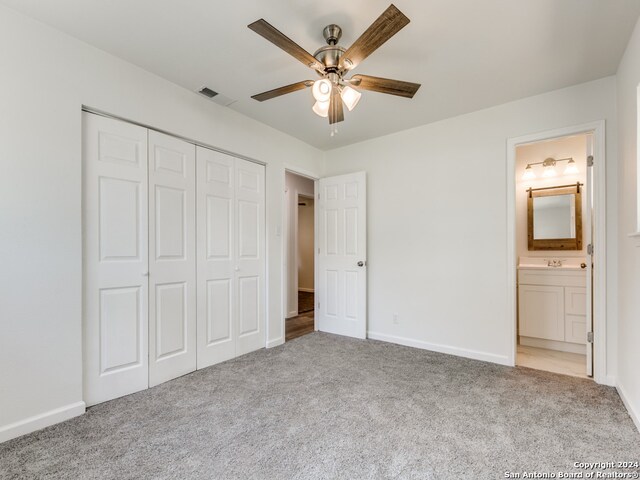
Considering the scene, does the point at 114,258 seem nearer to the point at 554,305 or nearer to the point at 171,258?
the point at 171,258

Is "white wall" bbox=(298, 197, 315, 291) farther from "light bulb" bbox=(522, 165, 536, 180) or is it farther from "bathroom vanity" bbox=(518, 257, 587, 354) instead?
"bathroom vanity" bbox=(518, 257, 587, 354)

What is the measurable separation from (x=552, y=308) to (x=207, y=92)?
14.0 feet

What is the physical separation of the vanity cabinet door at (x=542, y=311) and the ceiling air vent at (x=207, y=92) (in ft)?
13.0

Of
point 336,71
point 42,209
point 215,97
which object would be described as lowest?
point 42,209

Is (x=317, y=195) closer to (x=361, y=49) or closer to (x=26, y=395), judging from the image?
(x=361, y=49)

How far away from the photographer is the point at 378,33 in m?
1.60

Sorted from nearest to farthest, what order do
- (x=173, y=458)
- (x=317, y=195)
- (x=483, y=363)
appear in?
(x=173, y=458)
(x=483, y=363)
(x=317, y=195)

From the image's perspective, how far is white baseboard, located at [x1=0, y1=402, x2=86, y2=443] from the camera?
1832 millimetres

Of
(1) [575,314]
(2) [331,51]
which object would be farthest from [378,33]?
(1) [575,314]

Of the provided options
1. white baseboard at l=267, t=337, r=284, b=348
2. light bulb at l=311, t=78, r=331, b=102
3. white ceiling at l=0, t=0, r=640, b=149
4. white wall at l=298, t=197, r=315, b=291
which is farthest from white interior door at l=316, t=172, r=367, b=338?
white wall at l=298, t=197, r=315, b=291

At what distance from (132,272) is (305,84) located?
6.27 feet

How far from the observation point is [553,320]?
11.6 feet

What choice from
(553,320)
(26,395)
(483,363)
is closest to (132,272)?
(26,395)

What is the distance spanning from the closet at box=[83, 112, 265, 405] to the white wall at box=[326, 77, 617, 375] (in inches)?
60.8
